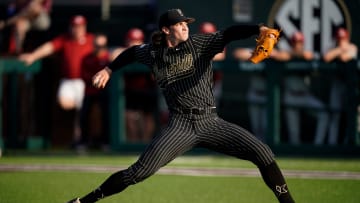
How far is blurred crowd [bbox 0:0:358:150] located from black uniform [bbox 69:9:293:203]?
5668mm

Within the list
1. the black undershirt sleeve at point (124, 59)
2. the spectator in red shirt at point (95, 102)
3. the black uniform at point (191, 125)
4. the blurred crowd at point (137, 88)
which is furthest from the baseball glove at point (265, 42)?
the spectator in red shirt at point (95, 102)

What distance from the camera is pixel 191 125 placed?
249 inches

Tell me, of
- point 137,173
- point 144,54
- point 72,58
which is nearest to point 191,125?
point 137,173

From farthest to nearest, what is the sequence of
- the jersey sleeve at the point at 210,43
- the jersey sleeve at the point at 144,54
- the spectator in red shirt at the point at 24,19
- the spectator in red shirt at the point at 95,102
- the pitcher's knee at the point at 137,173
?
1. the spectator in red shirt at the point at 24,19
2. the spectator in red shirt at the point at 95,102
3. the jersey sleeve at the point at 144,54
4. the jersey sleeve at the point at 210,43
5. the pitcher's knee at the point at 137,173

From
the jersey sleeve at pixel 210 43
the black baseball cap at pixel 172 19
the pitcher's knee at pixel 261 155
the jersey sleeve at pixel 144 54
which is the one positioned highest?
the black baseball cap at pixel 172 19

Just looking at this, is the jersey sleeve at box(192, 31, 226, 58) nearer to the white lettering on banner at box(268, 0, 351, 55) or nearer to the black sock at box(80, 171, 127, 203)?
the black sock at box(80, 171, 127, 203)

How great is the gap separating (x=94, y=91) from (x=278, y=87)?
271cm

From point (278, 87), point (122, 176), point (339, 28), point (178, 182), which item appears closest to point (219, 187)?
point (178, 182)

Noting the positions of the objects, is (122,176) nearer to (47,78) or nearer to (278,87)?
(278,87)

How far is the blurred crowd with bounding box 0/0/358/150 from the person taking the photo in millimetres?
12258

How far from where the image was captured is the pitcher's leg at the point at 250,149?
20.3ft

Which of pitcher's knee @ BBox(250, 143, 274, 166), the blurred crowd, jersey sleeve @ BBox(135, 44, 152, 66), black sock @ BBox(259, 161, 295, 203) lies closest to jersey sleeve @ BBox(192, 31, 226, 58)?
jersey sleeve @ BBox(135, 44, 152, 66)

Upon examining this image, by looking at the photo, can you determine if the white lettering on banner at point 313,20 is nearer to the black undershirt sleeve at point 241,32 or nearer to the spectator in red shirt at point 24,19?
the spectator in red shirt at point 24,19

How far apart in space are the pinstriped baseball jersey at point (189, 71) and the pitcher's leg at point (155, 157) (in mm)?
207
